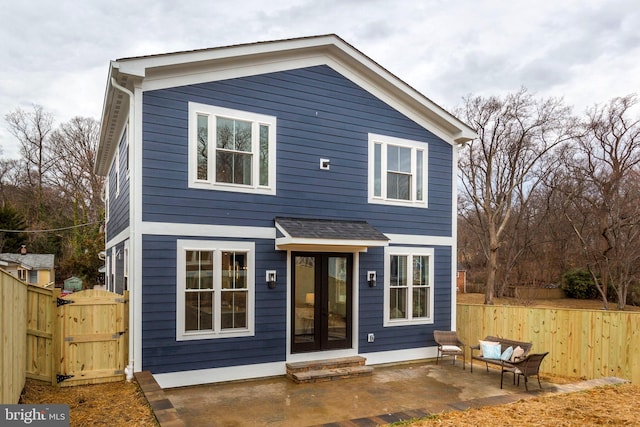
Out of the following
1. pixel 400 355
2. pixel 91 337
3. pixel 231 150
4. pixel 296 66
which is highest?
pixel 296 66

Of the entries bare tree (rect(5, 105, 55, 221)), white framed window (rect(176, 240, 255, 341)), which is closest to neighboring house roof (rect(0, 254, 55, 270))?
bare tree (rect(5, 105, 55, 221))

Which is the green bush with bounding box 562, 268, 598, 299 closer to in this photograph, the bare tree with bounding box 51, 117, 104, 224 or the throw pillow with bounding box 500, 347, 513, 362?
the throw pillow with bounding box 500, 347, 513, 362

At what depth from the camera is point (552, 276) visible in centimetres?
3194

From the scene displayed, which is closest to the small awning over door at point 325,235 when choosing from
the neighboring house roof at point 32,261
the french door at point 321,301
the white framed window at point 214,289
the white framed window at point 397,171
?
the french door at point 321,301

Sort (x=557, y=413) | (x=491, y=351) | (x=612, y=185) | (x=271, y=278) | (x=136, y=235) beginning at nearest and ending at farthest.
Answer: (x=557, y=413), (x=136, y=235), (x=271, y=278), (x=491, y=351), (x=612, y=185)

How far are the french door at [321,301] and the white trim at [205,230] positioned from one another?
796mm

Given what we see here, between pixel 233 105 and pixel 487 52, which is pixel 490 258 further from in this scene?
pixel 233 105

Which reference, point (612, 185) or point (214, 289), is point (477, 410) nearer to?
point (214, 289)

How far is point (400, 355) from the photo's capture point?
9625 millimetres

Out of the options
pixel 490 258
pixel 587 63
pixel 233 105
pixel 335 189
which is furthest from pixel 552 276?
pixel 233 105

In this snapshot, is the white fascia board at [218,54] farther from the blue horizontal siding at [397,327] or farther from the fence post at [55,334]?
the blue horizontal siding at [397,327]

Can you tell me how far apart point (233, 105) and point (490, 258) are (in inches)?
801

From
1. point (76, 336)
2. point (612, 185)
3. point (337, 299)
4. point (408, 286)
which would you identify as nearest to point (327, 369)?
point (337, 299)

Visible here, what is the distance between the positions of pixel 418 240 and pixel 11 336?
773 cm
